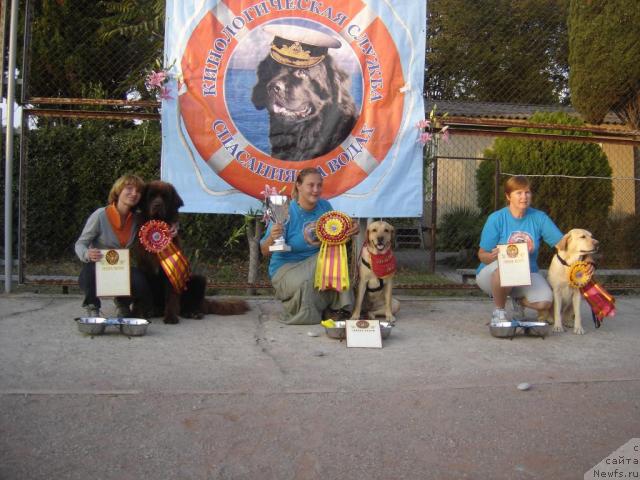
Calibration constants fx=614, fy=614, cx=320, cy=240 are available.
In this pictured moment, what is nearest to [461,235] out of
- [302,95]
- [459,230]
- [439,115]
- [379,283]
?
[459,230]

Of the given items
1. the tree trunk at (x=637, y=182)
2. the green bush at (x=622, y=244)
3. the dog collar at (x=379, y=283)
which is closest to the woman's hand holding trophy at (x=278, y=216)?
the dog collar at (x=379, y=283)


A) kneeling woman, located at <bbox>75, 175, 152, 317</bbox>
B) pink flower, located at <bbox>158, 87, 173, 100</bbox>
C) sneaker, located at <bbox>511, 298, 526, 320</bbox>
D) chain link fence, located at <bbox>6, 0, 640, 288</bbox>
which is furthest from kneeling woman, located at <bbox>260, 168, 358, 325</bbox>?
chain link fence, located at <bbox>6, 0, 640, 288</bbox>

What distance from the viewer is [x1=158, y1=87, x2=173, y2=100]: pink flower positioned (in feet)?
18.5

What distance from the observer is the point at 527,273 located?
466cm

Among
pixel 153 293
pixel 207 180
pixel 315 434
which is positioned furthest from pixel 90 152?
pixel 315 434

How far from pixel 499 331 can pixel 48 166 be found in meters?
6.46

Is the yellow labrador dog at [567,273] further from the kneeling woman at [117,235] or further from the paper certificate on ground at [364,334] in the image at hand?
the kneeling woman at [117,235]

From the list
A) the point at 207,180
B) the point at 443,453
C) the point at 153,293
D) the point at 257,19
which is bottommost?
the point at 443,453

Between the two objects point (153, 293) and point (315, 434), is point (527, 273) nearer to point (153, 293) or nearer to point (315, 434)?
point (315, 434)

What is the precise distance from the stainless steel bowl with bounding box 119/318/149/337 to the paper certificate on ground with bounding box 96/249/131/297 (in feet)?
0.69

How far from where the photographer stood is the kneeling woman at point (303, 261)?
16.5 feet

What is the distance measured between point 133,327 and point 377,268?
195cm

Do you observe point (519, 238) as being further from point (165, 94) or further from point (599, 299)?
point (165, 94)

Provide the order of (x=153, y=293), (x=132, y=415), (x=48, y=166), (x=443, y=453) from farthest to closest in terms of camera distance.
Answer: (x=48, y=166)
(x=153, y=293)
(x=132, y=415)
(x=443, y=453)
